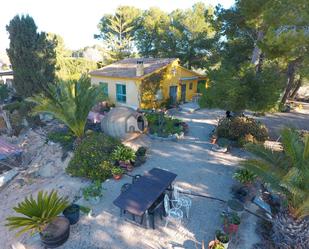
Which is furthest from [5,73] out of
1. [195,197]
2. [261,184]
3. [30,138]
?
[261,184]

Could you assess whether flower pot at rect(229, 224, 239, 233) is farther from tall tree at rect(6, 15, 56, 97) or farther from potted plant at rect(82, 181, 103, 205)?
tall tree at rect(6, 15, 56, 97)

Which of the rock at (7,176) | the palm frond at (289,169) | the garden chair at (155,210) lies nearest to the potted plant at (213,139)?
the palm frond at (289,169)

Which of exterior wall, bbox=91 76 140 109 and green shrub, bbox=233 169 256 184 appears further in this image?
exterior wall, bbox=91 76 140 109

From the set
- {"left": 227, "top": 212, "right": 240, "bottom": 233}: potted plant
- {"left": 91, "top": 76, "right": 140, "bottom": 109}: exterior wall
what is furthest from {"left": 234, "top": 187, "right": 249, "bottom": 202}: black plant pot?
{"left": 91, "top": 76, "right": 140, "bottom": 109}: exterior wall

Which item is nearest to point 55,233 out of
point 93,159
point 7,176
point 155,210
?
point 155,210

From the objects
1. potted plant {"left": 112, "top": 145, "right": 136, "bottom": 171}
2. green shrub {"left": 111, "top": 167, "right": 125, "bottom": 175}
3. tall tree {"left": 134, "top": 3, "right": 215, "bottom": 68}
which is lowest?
green shrub {"left": 111, "top": 167, "right": 125, "bottom": 175}

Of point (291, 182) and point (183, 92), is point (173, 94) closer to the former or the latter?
point (183, 92)
